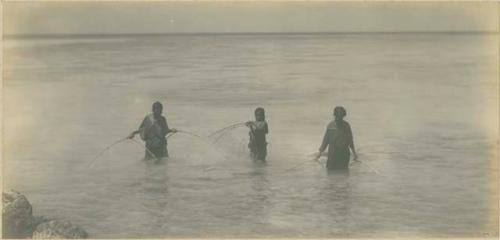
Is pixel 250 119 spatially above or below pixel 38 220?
above

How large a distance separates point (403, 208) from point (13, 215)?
3.59 meters

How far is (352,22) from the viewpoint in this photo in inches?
348

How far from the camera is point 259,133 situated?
8250 mm

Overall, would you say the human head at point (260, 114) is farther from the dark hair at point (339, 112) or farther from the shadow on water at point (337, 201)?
the shadow on water at point (337, 201)

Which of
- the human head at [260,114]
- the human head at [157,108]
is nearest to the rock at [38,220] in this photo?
the human head at [157,108]

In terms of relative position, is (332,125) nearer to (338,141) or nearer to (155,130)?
(338,141)

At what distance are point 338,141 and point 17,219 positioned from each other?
3.12 metres

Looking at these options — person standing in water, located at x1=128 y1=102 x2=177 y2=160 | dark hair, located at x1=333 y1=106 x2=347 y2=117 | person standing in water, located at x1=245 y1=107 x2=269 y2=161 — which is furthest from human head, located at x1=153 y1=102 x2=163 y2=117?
dark hair, located at x1=333 y1=106 x2=347 y2=117

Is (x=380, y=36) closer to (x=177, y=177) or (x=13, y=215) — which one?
(x=177, y=177)

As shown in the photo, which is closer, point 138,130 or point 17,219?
point 17,219

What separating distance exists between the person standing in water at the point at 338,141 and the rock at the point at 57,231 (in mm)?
2421

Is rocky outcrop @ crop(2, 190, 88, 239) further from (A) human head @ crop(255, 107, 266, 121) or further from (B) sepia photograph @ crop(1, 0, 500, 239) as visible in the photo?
(A) human head @ crop(255, 107, 266, 121)

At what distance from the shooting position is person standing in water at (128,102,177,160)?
8.29 meters

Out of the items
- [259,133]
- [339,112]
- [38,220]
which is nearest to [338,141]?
[339,112]
